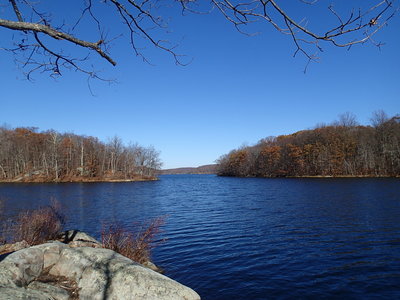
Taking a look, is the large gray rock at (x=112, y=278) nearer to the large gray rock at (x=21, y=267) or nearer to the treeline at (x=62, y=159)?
the large gray rock at (x=21, y=267)

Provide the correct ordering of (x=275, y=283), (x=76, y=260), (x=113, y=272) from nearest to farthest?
(x=113, y=272) → (x=76, y=260) → (x=275, y=283)

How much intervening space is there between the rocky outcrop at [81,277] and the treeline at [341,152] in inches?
3283

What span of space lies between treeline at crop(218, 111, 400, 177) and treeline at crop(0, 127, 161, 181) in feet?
178

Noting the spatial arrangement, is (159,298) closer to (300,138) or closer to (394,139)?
(394,139)

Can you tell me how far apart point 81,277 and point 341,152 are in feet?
309

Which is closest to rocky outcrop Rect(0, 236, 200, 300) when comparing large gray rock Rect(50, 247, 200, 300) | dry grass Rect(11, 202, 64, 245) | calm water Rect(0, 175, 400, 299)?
large gray rock Rect(50, 247, 200, 300)

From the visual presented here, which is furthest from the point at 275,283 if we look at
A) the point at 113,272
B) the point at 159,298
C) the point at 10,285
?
the point at 10,285

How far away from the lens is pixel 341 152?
87.4 meters

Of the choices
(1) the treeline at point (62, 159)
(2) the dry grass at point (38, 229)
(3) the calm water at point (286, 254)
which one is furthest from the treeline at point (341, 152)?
(2) the dry grass at point (38, 229)

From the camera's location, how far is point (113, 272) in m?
6.54

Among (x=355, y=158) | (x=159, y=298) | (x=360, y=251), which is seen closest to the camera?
(x=159, y=298)

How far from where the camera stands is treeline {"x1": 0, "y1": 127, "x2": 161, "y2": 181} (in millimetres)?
89062

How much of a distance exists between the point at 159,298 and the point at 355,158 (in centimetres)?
9331

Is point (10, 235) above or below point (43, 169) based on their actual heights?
below
